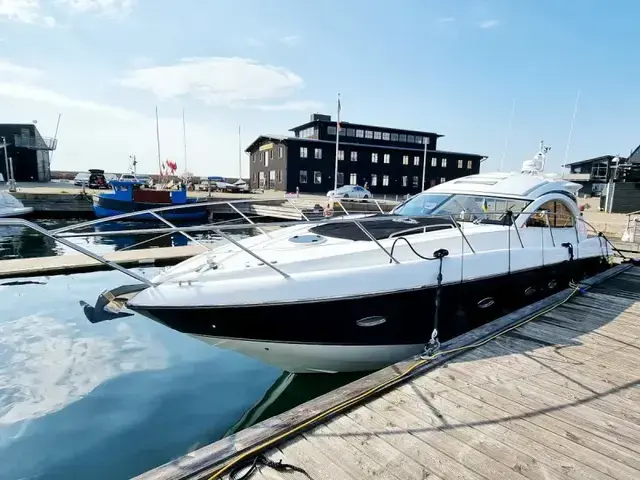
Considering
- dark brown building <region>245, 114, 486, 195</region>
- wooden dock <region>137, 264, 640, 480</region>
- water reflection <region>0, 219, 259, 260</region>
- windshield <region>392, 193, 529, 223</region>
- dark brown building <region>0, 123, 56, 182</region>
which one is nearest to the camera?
wooden dock <region>137, 264, 640, 480</region>

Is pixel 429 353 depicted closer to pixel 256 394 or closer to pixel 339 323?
pixel 339 323

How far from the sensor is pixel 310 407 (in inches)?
121

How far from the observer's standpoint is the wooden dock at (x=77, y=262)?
29.1 ft

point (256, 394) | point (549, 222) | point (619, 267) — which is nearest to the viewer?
point (256, 394)

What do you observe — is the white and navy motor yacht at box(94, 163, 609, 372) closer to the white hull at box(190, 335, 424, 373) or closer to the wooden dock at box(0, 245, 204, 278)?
the white hull at box(190, 335, 424, 373)

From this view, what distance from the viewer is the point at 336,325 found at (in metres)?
4.10

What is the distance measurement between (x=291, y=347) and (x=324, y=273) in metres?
0.85

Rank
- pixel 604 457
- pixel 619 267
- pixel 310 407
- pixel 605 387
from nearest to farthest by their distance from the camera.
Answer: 1. pixel 604 457
2. pixel 310 407
3. pixel 605 387
4. pixel 619 267

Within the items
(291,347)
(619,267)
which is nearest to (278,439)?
(291,347)

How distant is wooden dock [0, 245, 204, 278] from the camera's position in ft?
29.1

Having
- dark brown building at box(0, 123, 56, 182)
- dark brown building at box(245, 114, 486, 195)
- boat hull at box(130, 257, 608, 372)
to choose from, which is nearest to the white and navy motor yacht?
boat hull at box(130, 257, 608, 372)

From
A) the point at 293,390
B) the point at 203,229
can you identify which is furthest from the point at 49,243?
the point at 203,229

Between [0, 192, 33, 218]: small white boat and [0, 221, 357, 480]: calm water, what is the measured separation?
16.3 m

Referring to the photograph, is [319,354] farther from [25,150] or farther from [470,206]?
[25,150]
